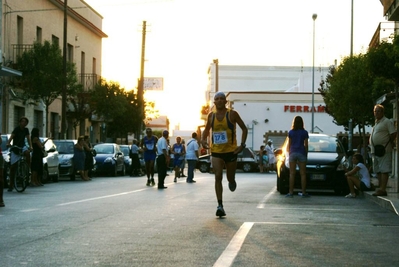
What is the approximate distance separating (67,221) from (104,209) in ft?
7.61

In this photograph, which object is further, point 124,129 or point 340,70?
point 124,129

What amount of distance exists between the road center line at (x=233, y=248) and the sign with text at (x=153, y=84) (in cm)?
6143

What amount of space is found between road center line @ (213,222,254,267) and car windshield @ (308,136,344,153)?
1041 centimetres

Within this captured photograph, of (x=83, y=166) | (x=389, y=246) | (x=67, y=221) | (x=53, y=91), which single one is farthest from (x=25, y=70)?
(x=389, y=246)

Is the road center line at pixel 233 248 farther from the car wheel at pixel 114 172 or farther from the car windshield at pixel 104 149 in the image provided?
the car windshield at pixel 104 149

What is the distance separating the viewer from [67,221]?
1167cm

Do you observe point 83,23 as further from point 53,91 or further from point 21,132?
point 21,132

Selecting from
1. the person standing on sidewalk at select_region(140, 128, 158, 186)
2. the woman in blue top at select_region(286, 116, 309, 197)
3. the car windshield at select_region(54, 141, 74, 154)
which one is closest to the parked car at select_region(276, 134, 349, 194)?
the woman in blue top at select_region(286, 116, 309, 197)

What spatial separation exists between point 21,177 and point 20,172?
0.20 m

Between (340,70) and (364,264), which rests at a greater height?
(340,70)

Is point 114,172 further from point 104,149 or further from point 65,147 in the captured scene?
point 65,147

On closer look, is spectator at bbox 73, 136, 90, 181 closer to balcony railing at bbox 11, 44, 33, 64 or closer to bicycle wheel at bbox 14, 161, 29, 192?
balcony railing at bbox 11, 44, 33, 64

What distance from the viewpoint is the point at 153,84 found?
72.8m

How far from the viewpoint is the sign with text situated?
237 ft
